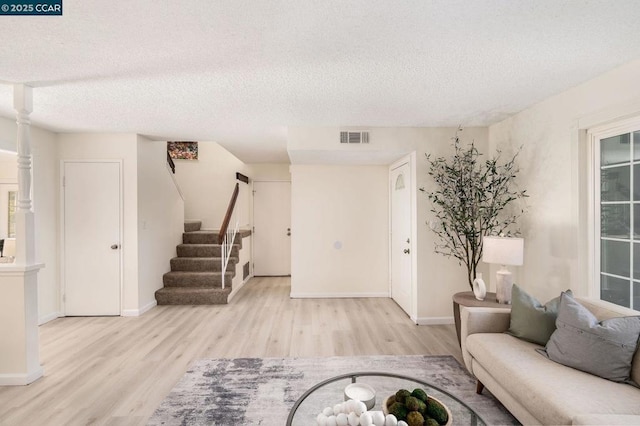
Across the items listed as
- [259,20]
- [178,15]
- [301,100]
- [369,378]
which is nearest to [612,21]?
[259,20]

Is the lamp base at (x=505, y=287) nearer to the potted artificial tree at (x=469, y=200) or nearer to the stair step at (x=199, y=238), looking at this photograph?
the potted artificial tree at (x=469, y=200)

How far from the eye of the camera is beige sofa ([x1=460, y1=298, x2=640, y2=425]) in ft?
4.88

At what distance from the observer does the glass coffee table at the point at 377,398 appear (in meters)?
1.53

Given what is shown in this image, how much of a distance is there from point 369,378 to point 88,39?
2726 millimetres

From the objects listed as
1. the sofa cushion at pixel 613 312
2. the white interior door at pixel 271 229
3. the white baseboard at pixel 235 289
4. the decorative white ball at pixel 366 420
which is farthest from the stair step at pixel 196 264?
the sofa cushion at pixel 613 312

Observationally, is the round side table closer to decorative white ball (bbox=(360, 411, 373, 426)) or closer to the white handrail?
decorative white ball (bbox=(360, 411, 373, 426))

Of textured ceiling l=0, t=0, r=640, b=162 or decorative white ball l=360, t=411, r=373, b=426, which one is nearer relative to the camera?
decorative white ball l=360, t=411, r=373, b=426

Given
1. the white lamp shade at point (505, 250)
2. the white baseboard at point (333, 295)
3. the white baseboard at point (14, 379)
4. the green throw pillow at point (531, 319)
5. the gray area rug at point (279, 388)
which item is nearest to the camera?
the gray area rug at point (279, 388)

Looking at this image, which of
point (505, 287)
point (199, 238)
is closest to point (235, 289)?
point (199, 238)

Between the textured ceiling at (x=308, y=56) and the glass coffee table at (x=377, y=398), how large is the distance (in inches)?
79.1

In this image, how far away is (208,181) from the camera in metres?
6.84

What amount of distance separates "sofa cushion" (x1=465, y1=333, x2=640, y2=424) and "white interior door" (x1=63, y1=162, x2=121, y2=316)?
4.39 metres

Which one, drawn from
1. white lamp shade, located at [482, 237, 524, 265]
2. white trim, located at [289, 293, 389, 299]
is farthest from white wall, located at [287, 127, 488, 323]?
white trim, located at [289, 293, 389, 299]

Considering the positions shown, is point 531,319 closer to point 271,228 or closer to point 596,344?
point 596,344
